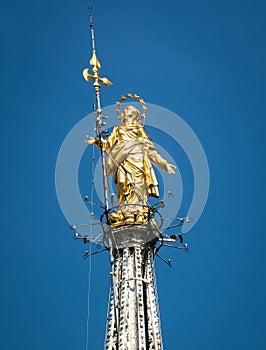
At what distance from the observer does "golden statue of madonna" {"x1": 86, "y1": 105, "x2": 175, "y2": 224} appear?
35500 mm

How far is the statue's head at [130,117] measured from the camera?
123 ft

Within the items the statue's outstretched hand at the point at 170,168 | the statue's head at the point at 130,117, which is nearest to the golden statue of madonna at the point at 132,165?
the statue's outstretched hand at the point at 170,168

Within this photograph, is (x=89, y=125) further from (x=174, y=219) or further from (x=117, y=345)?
(x=117, y=345)

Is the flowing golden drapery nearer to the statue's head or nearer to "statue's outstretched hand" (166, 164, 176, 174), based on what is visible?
"statue's outstretched hand" (166, 164, 176, 174)

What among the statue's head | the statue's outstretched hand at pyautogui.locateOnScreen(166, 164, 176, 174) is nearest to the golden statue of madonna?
the statue's outstretched hand at pyautogui.locateOnScreen(166, 164, 176, 174)

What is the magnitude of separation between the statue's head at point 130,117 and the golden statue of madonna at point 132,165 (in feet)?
1.36

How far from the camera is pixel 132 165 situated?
35938mm

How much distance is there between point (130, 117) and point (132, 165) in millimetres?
2563

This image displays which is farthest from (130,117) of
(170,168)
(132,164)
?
(170,168)

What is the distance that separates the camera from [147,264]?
113 ft

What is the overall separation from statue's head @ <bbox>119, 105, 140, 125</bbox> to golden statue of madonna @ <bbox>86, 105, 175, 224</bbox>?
0.41m

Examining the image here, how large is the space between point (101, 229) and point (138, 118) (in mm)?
5647

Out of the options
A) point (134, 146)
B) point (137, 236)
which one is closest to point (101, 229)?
point (137, 236)

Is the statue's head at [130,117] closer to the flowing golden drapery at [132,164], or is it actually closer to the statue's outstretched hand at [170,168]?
the flowing golden drapery at [132,164]
